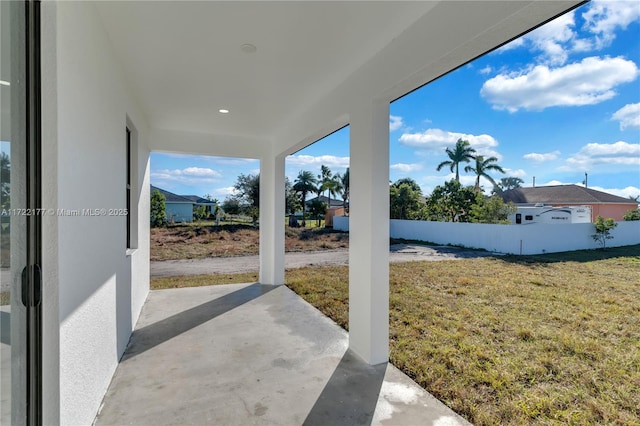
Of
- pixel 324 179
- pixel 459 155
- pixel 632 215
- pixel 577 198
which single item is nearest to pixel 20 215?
pixel 632 215

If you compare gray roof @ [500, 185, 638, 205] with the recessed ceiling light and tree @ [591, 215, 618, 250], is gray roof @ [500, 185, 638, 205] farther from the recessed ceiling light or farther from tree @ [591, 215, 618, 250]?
the recessed ceiling light

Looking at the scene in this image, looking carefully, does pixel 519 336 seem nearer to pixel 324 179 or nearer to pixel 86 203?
pixel 86 203

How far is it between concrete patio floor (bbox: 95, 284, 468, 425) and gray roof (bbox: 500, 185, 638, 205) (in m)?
9.84

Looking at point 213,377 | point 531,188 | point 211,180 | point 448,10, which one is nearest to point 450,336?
point 213,377

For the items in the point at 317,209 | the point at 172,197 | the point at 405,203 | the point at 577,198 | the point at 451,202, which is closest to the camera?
the point at 172,197

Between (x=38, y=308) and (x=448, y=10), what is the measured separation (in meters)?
2.56

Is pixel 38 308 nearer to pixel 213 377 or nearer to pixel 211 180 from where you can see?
pixel 213 377

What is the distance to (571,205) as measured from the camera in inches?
404

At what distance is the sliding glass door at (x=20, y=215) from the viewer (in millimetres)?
976

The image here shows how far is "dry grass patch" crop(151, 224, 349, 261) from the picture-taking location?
8453 millimetres

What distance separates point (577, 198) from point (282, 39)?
12.5 metres

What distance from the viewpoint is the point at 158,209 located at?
28.2ft

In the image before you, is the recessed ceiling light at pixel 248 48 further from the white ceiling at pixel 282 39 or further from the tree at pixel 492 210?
the tree at pixel 492 210

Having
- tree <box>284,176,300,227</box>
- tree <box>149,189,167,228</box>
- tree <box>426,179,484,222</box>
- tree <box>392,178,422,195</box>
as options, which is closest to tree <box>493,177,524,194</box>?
tree <box>426,179,484,222</box>
